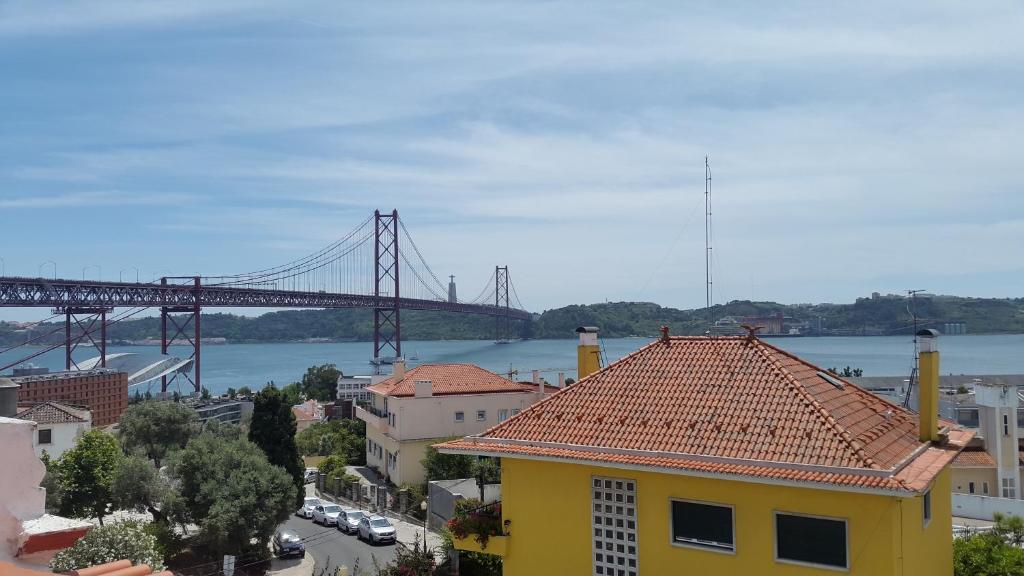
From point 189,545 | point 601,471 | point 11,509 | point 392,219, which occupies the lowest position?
point 189,545

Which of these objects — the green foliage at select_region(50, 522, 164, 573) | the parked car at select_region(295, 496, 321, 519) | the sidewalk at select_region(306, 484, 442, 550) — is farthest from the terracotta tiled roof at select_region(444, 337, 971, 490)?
the parked car at select_region(295, 496, 321, 519)

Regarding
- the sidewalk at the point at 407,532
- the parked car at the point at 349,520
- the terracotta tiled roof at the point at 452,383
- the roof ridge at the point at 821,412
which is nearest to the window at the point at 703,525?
the roof ridge at the point at 821,412

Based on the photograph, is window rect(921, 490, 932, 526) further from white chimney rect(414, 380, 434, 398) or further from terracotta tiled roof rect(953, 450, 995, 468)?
terracotta tiled roof rect(953, 450, 995, 468)

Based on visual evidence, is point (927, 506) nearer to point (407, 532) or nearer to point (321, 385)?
point (407, 532)

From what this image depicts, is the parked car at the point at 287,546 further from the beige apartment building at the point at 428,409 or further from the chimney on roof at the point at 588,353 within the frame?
the chimney on roof at the point at 588,353

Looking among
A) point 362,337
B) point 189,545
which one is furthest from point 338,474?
point 362,337

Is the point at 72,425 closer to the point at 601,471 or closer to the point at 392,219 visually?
the point at 601,471
